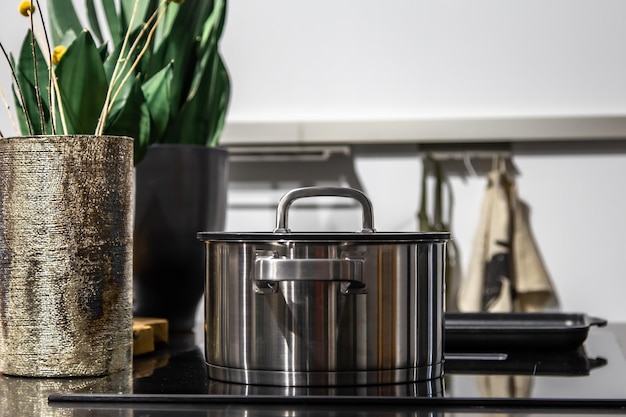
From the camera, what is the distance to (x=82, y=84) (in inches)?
28.8

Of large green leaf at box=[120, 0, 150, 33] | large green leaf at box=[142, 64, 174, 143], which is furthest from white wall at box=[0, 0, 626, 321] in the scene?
large green leaf at box=[142, 64, 174, 143]

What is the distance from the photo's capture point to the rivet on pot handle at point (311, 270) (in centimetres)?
52

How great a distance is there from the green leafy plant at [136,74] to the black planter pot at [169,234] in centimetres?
4

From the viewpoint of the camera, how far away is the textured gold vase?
604 millimetres

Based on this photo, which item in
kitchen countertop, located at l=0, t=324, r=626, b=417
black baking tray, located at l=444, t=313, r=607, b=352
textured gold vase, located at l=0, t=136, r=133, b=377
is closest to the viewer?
kitchen countertop, located at l=0, t=324, r=626, b=417

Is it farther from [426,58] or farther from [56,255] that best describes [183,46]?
[426,58]

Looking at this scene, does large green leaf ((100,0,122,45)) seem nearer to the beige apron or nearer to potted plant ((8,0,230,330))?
potted plant ((8,0,230,330))

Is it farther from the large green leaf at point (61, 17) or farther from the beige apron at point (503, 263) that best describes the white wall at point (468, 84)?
the large green leaf at point (61, 17)

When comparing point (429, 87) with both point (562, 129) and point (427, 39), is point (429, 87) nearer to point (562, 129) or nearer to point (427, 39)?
point (427, 39)

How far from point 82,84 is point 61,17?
292mm

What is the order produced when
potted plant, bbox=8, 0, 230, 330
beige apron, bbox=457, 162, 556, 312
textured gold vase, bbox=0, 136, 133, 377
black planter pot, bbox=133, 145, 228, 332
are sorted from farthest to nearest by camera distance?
1. beige apron, bbox=457, 162, 556, 312
2. black planter pot, bbox=133, 145, 228, 332
3. potted plant, bbox=8, 0, 230, 330
4. textured gold vase, bbox=0, 136, 133, 377

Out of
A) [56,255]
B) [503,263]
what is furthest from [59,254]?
[503,263]

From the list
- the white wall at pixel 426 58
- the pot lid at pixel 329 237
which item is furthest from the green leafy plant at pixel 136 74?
the white wall at pixel 426 58

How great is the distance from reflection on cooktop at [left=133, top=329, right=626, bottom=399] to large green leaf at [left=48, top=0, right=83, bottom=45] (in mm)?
412
